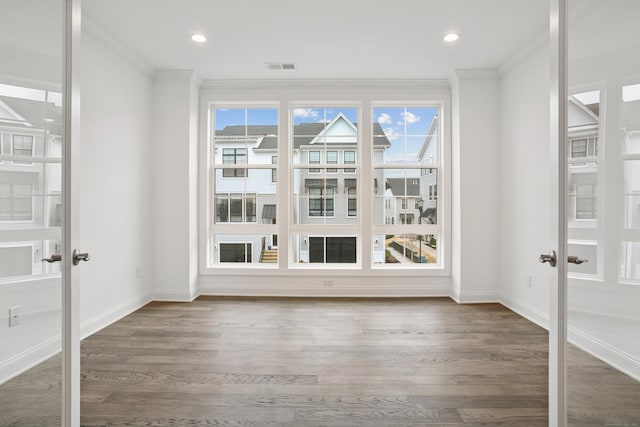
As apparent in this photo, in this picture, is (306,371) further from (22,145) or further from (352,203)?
(352,203)

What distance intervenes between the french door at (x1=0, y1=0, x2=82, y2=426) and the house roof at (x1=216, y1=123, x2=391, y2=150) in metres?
2.94

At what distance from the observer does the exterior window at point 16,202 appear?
1208 millimetres

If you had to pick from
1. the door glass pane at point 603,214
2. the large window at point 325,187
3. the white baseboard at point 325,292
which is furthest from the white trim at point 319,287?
the door glass pane at point 603,214

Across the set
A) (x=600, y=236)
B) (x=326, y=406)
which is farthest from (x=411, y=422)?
(x=600, y=236)

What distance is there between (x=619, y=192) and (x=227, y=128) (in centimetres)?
412

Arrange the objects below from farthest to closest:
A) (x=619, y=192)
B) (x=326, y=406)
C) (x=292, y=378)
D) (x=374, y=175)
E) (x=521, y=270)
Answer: (x=374, y=175) → (x=521, y=270) → (x=292, y=378) → (x=326, y=406) → (x=619, y=192)

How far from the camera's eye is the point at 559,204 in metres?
1.44

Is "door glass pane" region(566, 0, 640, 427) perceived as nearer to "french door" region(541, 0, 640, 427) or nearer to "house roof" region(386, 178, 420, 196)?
"french door" region(541, 0, 640, 427)

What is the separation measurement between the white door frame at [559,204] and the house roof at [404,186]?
289 centimetres

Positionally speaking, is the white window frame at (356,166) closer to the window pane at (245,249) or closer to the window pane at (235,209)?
the window pane at (245,249)

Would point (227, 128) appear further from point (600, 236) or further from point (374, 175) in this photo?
point (600, 236)

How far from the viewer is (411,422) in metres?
1.77

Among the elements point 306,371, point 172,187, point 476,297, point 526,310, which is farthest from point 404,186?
point 172,187

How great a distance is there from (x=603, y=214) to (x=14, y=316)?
87.8 inches
